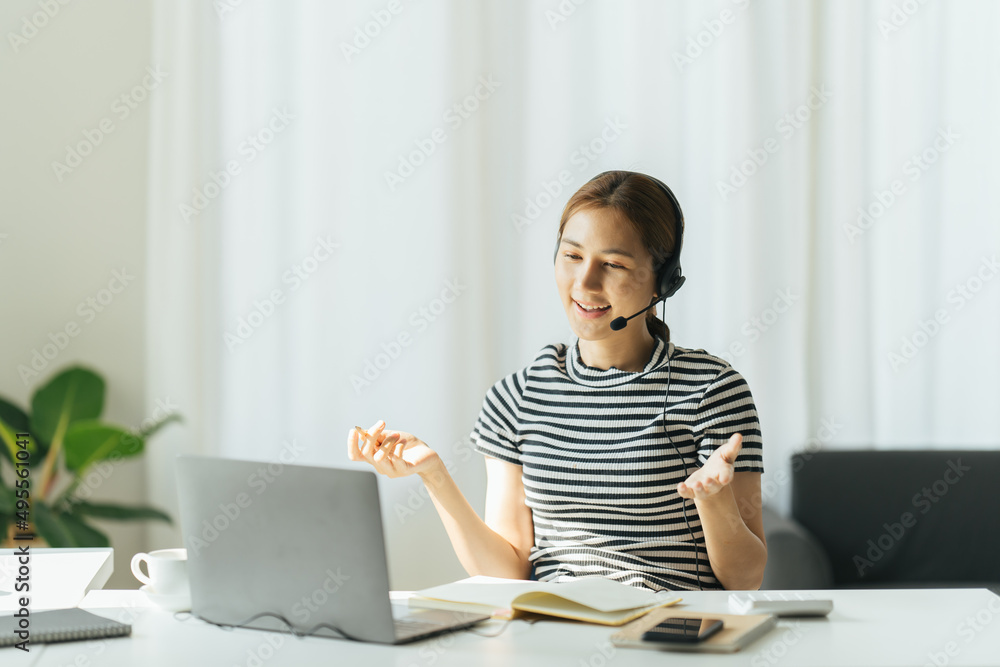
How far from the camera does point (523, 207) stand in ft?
9.59

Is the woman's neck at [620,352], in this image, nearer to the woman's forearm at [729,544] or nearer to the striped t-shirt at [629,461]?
the striped t-shirt at [629,461]

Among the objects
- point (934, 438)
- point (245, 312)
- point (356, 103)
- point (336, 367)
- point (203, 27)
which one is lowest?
point (934, 438)

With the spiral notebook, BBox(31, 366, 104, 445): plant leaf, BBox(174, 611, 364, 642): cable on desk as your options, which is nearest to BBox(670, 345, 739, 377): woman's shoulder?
BBox(174, 611, 364, 642): cable on desk

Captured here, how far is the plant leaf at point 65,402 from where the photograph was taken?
106 inches

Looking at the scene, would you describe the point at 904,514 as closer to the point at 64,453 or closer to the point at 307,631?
the point at 307,631

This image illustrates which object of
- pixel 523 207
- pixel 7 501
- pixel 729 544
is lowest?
pixel 7 501

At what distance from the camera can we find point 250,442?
112 inches

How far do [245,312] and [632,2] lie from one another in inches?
61.0

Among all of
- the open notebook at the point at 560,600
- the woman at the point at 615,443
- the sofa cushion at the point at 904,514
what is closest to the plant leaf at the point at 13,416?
the woman at the point at 615,443

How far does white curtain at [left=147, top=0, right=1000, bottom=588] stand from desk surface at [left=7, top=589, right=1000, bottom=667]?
174cm

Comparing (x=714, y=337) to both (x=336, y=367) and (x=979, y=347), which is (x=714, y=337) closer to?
(x=979, y=347)

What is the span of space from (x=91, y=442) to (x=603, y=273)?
1.68 metres

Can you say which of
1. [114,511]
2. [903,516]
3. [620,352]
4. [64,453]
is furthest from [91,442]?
[903,516]

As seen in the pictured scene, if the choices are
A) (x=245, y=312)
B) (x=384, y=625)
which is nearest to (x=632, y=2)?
(x=245, y=312)
